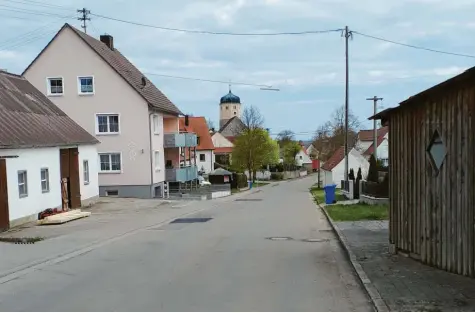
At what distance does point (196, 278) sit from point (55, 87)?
32139 mm

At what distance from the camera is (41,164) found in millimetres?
21828

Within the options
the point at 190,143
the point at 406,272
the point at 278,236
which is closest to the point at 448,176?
the point at 406,272

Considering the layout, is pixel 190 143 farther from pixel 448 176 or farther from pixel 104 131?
pixel 448 176

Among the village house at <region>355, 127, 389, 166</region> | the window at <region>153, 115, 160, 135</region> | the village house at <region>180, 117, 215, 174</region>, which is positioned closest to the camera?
the window at <region>153, 115, 160, 135</region>

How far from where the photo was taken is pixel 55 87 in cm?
3816

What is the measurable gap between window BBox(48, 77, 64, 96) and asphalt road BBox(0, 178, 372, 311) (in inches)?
995

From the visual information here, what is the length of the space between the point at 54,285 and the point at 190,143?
126 ft

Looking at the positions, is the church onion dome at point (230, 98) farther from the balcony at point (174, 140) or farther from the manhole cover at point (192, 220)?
the manhole cover at point (192, 220)

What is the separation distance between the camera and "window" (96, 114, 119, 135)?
3838 centimetres

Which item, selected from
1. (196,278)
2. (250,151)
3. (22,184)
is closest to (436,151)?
(196,278)

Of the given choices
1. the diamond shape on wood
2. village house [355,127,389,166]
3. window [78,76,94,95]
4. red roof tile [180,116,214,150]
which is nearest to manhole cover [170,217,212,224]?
the diamond shape on wood

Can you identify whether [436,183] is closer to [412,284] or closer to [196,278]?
[412,284]

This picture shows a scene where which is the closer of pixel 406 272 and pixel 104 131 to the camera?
pixel 406 272

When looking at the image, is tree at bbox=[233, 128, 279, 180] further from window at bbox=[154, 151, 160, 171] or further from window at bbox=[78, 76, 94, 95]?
window at bbox=[78, 76, 94, 95]
